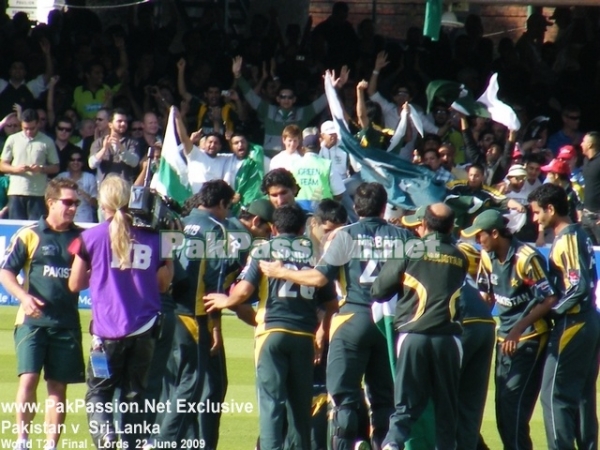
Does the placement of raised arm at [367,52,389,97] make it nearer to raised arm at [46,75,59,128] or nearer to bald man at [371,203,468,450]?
raised arm at [46,75,59,128]

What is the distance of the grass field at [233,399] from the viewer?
392 inches

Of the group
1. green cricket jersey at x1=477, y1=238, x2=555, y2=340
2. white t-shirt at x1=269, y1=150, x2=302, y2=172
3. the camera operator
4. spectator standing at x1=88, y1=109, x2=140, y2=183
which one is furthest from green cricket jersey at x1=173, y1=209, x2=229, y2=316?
spectator standing at x1=88, y1=109, x2=140, y2=183

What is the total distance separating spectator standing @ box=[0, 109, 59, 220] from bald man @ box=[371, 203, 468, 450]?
376 inches

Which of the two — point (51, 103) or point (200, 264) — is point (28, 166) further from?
point (200, 264)

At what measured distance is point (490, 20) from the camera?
28.5 m

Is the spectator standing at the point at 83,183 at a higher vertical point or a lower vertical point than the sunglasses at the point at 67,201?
higher

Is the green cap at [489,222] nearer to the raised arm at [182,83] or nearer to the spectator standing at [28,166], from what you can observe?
the spectator standing at [28,166]

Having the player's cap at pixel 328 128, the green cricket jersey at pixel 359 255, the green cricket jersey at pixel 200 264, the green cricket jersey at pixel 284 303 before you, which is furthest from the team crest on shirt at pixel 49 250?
the player's cap at pixel 328 128

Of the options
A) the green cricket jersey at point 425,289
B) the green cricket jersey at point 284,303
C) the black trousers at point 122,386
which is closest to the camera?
the black trousers at point 122,386

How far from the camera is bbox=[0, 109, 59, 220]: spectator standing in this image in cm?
1703

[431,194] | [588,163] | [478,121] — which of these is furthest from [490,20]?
[431,194]

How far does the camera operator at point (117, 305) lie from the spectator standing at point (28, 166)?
8939 millimetres

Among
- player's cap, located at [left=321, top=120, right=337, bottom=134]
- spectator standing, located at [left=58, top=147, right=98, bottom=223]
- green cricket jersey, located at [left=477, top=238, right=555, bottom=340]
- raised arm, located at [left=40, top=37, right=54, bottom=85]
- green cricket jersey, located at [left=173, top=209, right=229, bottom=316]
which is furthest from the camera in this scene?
raised arm, located at [left=40, top=37, right=54, bottom=85]

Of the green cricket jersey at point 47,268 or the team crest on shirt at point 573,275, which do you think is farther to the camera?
the green cricket jersey at point 47,268
